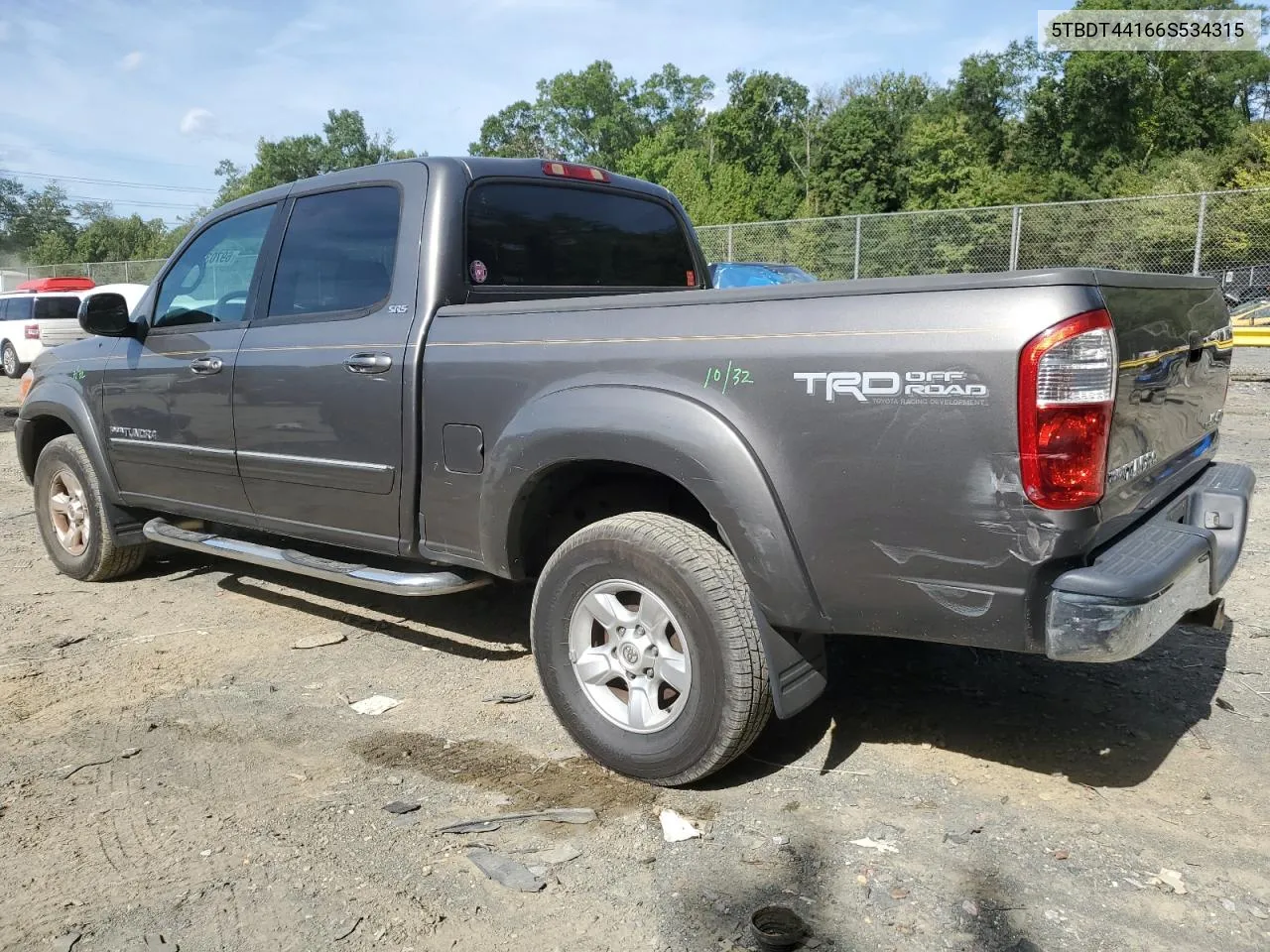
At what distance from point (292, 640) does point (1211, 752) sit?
370cm

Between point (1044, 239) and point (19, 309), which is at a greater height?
point (1044, 239)

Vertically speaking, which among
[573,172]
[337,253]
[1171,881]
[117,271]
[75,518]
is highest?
[117,271]

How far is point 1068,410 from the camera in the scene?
2354 mm

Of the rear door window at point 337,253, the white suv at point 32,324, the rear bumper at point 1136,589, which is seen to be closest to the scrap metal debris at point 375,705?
the rear door window at point 337,253

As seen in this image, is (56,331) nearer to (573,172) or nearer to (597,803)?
(573,172)

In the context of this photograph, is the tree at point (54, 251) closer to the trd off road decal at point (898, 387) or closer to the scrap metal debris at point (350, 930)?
the scrap metal debris at point (350, 930)

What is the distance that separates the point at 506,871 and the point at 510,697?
123cm

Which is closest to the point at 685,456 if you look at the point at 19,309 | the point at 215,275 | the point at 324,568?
the point at 324,568

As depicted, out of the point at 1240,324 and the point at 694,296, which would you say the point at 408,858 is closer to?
the point at 694,296

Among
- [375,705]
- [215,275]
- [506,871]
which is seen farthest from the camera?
[215,275]

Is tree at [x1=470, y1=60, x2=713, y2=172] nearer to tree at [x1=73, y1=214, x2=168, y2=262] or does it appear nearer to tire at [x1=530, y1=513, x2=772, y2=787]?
tree at [x1=73, y1=214, x2=168, y2=262]

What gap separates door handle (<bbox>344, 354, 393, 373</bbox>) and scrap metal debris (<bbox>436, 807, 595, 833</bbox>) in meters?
1.64

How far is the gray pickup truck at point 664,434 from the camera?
7.98 ft

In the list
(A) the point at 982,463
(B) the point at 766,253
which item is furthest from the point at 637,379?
(B) the point at 766,253
